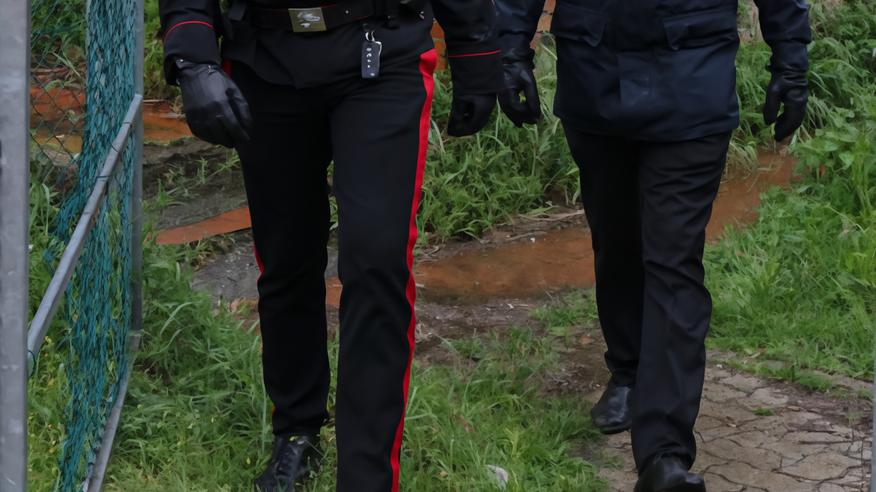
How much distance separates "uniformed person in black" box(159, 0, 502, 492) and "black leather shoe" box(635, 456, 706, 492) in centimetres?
68

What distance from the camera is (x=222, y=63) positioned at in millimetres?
3512

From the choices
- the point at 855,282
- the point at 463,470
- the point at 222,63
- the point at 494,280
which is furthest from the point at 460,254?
the point at 222,63

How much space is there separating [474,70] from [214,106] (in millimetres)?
710

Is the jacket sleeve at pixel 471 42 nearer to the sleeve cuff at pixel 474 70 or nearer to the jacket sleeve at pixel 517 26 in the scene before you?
the sleeve cuff at pixel 474 70

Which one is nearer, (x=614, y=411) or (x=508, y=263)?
(x=614, y=411)

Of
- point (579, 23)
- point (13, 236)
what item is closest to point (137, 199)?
point (579, 23)

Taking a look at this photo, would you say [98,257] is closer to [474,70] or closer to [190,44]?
[190,44]

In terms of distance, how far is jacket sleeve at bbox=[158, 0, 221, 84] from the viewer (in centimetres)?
331

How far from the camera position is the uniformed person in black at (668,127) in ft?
12.4

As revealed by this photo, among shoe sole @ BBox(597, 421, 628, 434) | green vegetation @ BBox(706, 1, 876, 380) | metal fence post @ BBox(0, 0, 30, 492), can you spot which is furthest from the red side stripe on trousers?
green vegetation @ BBox(706, 1, 876, 380)

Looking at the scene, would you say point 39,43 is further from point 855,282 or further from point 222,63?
point 855,282

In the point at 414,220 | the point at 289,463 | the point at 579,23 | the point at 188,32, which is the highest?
the point at 188,32

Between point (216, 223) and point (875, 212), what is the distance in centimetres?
255

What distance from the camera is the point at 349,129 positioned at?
3402 mm
